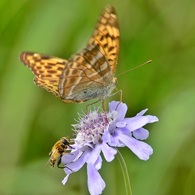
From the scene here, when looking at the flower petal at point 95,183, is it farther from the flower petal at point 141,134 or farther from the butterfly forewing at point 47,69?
the butterfly forewing at point 47,69

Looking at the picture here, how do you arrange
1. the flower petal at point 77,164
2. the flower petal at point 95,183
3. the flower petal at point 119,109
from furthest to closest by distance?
the flower petal at point 119,109
the flower petal at point 77,164
the flower petal at point 95,183

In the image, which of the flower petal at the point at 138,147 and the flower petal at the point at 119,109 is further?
the flower petal at the point at 119,109

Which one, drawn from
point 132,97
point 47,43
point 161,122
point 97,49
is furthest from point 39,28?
point 97,49

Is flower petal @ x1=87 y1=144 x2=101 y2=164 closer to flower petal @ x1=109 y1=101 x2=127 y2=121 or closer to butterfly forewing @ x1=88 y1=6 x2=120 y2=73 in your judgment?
flower petal @ x1=109 y1=101 x2=127 y2=121

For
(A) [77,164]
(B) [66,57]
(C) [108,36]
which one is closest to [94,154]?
(A) [77,164]

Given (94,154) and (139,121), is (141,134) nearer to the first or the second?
(139,121)

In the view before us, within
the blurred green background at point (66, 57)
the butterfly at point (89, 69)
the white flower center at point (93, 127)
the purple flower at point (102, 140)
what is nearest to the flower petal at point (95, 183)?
the purple flower at point (102, 140)
